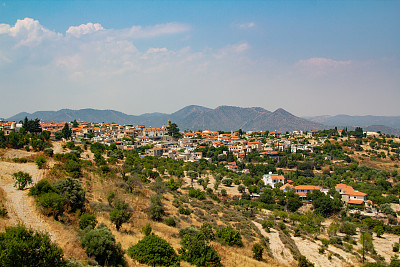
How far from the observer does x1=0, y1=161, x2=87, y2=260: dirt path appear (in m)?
12.5

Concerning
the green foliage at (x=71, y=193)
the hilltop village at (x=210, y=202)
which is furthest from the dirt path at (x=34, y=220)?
the green foliage at (x=71, y=193)

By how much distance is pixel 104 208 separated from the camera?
20219 mm

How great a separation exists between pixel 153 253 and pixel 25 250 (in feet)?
20.2

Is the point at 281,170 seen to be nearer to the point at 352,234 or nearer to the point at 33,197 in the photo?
the point at 352,234

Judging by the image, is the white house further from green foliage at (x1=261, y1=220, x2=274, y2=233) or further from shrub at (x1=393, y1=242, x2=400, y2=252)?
green foliage at (x1=261, y1=220, x2=274, y2=233)

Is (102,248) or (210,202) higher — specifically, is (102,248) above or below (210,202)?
above

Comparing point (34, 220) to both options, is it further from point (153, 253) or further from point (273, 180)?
point (273, 180)

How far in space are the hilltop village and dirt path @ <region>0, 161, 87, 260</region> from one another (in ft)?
0.29

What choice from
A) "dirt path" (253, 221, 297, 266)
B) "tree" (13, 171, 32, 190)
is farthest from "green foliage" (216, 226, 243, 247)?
"tree" (13, 171, 32, 190)

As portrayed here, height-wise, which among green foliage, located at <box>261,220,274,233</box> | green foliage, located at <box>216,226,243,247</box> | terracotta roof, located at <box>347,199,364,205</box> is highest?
green foliage, located at <box>216,226,243,247</box>

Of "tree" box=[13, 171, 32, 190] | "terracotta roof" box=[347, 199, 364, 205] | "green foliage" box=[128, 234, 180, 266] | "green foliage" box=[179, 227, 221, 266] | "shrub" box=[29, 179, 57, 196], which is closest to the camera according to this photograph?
"green foliage" box=[128, 234, 180, 266]

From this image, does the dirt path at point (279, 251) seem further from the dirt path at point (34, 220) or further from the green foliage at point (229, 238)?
the dirt path at point (34, 220)

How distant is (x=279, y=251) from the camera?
25031 millimetres

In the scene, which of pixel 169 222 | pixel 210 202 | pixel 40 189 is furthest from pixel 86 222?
pixel 210 202
